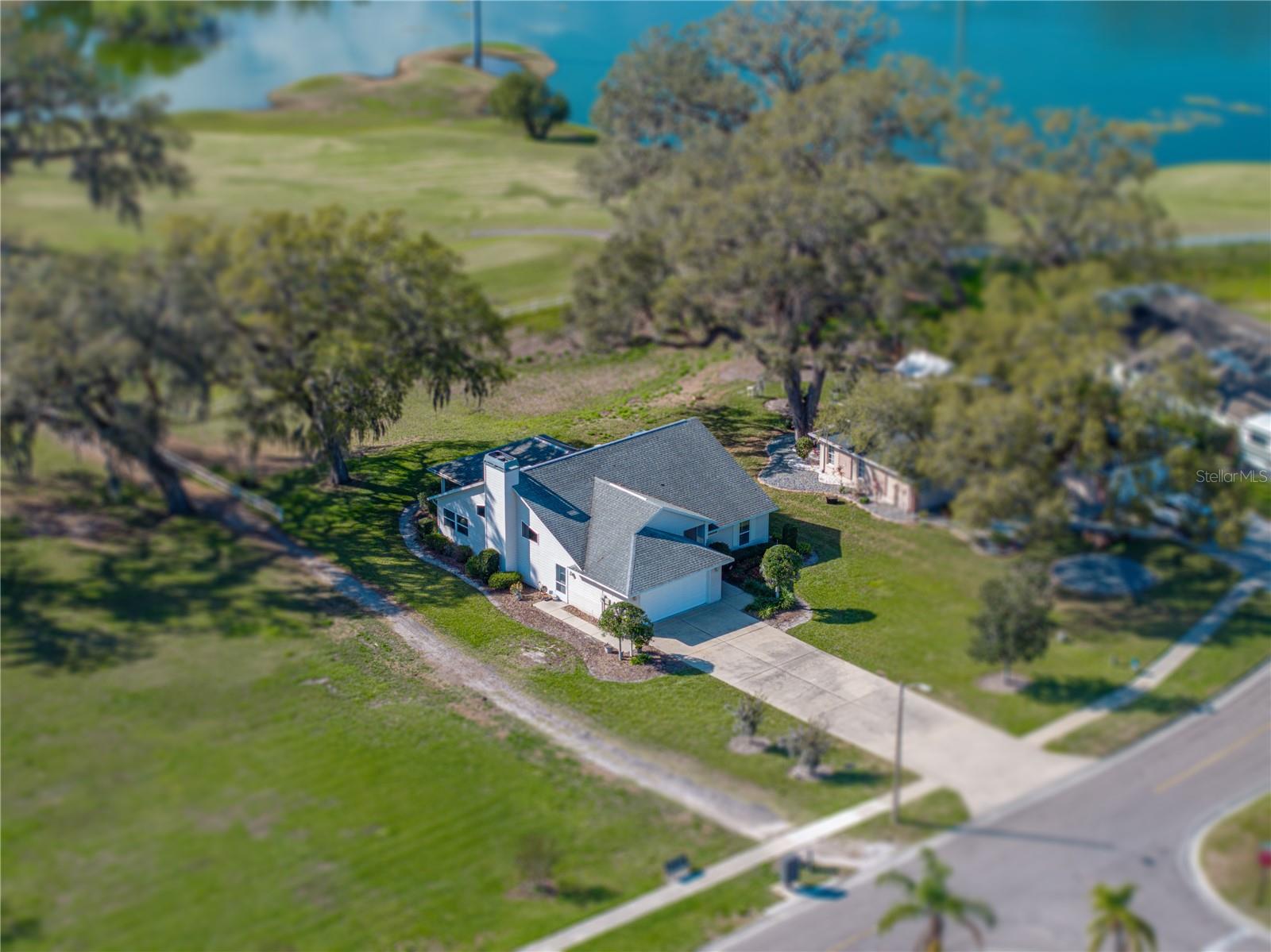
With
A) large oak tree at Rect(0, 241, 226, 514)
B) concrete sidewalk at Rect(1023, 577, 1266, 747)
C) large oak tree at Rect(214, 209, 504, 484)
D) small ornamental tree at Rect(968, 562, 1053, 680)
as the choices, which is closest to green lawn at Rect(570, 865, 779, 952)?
concrete sidewalk at Rect(1023, 577, 1266, 747)

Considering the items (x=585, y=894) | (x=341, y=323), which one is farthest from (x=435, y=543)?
(x=585, y=894)

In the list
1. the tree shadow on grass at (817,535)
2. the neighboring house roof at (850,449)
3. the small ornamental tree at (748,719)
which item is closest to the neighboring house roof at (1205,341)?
the neighboring house roof at (850,449)

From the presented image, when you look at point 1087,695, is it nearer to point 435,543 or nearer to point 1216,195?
point 1216,195

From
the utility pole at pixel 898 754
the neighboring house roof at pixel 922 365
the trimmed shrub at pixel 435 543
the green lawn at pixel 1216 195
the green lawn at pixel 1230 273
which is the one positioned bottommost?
the utility pole at pixel 898 754

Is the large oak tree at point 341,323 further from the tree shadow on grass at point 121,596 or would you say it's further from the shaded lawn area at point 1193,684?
the shaded lawn area at point 1193,684

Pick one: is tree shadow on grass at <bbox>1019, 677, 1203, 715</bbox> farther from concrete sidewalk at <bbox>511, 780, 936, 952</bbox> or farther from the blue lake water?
the blue lake water

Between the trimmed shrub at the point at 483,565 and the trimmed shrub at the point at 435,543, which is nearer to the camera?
the trimmed shrub at the point at 483,565

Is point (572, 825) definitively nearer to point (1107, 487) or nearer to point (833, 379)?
point (1107, 487)
